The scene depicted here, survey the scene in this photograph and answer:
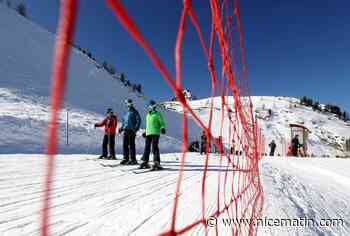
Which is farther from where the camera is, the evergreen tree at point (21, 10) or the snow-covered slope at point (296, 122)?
the snow-covered slope at point (296, 122)

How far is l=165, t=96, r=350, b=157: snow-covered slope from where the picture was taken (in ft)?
176

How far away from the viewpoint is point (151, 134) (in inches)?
222

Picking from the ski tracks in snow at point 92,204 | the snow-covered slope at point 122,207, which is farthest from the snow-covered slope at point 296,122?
the ski tracks in snow at point 92,204

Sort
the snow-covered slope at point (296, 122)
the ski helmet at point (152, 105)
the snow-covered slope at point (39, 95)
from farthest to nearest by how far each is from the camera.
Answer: the snow-covered slope at point (296, 122), the snow-covered slope at point (39, 95), the ski helmet at point (152, 105)

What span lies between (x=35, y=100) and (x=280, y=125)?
54425 mm

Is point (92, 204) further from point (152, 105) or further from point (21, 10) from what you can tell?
point (21, 10)

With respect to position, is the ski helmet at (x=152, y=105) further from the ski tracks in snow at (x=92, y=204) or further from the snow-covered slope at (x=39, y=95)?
the snow-covered slope at (x=39, y=95)

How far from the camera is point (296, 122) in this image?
69.6 metres

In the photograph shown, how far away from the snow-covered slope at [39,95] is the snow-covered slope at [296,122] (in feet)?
60.4

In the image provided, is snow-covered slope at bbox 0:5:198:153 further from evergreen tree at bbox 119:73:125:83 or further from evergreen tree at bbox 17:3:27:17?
evergreen tree at bbox 119:73:125:83

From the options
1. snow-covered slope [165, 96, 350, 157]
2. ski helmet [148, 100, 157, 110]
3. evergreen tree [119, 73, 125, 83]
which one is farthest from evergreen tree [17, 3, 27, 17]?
ski helmet [148, 100, 157, 110]

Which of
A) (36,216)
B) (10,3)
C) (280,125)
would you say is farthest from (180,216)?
(280,125)

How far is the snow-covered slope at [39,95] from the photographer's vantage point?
13.0 m

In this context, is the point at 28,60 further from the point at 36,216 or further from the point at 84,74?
the point at 36,216
